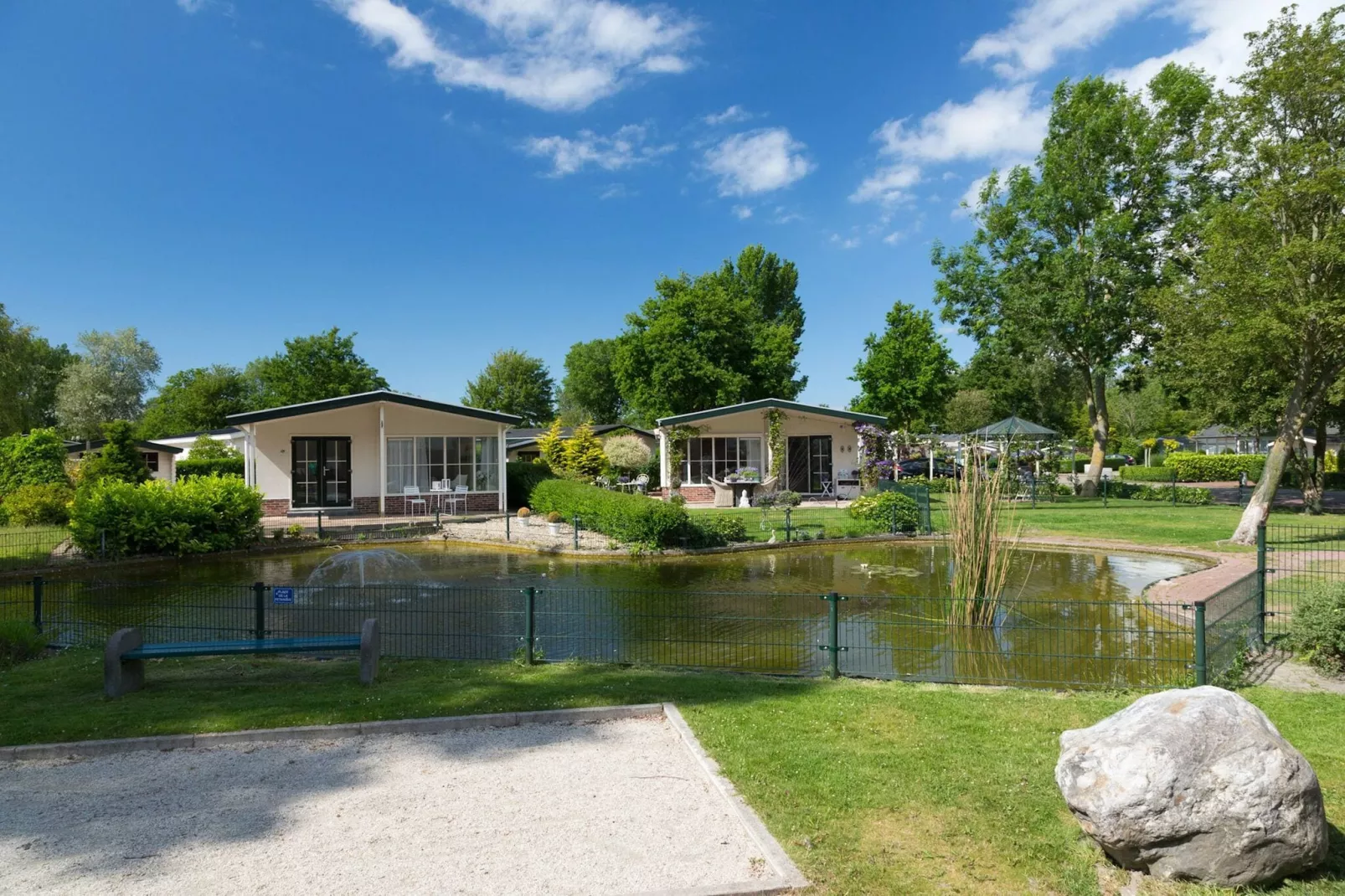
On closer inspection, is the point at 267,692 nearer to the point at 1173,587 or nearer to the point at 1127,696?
the point at 1127,696

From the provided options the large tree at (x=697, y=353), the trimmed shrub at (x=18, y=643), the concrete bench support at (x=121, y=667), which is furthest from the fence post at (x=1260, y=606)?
the large tree at (x=697, y=353)

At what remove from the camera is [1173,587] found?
38.1ft

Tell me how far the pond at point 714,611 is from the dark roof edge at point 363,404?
25.0 feet

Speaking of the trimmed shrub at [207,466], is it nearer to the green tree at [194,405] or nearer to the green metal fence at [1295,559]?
the green tree at [194,405]

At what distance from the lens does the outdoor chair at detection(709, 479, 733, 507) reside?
26.0m

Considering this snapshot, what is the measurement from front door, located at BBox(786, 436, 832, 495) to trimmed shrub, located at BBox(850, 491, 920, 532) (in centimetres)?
996

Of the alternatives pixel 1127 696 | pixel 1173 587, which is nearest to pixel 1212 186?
pixel 1173 587

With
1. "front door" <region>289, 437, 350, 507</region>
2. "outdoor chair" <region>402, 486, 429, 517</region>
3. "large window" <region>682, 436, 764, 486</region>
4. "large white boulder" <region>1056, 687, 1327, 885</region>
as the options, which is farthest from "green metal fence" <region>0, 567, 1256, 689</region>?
"large window" <region>682, 436, 764, 486</region>

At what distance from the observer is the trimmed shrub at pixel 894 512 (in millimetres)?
18734

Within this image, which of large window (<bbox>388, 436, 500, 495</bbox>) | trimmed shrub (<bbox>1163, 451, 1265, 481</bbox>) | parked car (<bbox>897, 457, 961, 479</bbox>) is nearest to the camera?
large window (<bbox>388, 436, 500, 495</bbox>)

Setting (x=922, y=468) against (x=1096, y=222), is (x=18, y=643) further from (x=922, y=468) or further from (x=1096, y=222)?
(x=922, y=468)

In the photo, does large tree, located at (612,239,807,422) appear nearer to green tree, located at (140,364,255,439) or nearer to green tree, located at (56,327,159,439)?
green tree, located at (140,364,255,439)

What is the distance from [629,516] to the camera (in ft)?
54.4

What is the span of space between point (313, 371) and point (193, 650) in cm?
4939
